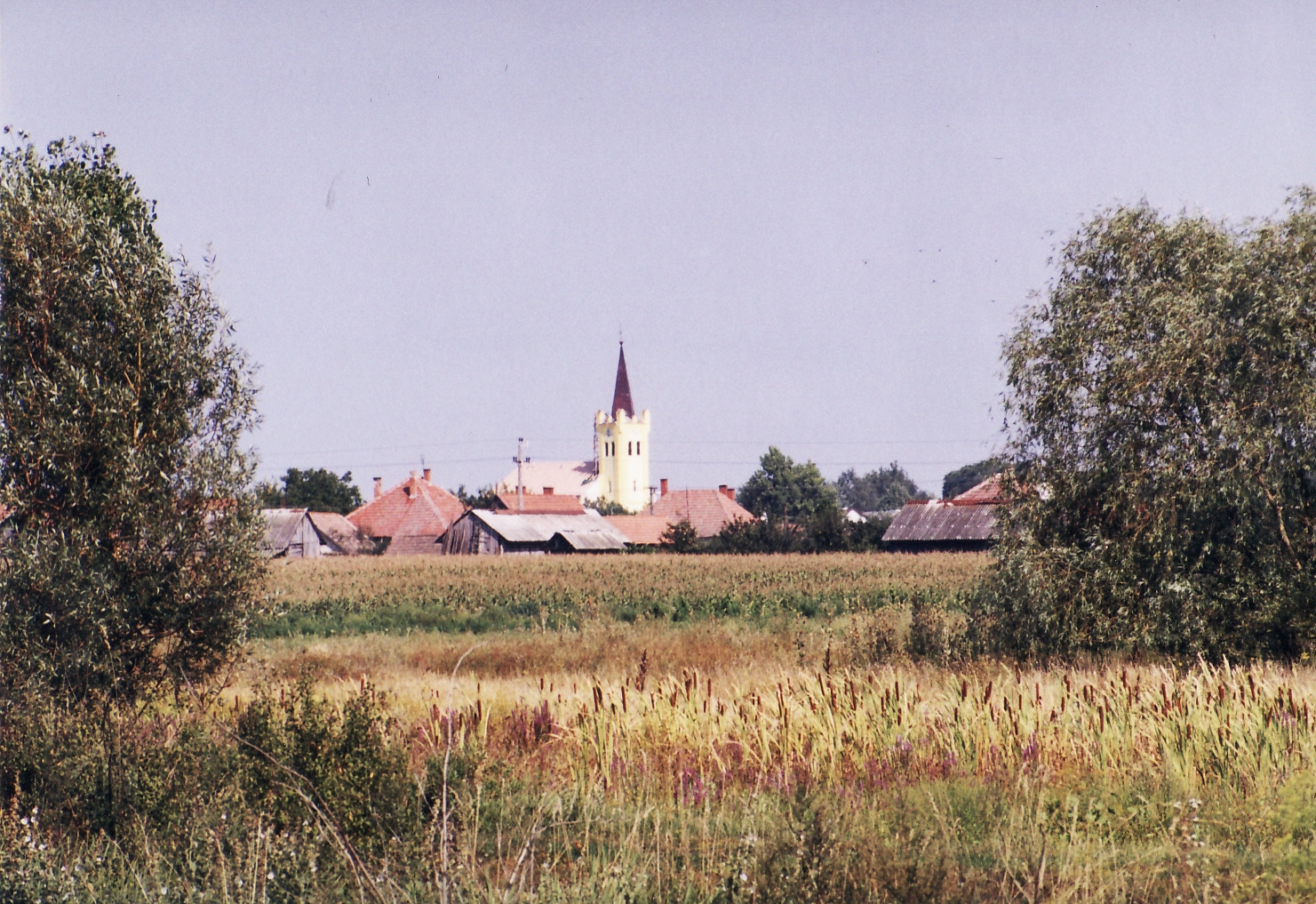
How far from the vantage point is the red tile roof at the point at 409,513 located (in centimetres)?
8019

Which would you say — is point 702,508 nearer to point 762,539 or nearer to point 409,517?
point 409,517

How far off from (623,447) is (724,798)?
17422 centimetres

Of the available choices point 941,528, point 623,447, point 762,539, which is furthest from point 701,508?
point 623,447

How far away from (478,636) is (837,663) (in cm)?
1074

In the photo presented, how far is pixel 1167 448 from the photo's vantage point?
15578mm

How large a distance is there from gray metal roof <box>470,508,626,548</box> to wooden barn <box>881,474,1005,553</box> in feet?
Result: 57.2

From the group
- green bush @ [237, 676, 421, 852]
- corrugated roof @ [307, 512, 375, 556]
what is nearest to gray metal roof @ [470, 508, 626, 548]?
corrugated roof @ [307, 512, 375, 556]

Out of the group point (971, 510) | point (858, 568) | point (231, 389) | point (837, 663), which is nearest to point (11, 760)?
point (231, 389)

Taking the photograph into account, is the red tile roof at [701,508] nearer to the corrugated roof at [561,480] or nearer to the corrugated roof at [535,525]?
the corrugated roof at [535,525]

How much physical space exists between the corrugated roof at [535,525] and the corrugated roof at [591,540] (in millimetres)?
137

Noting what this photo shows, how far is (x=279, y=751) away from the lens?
7.45m

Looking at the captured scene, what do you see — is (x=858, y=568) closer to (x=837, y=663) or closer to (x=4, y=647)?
(x=837, y=663)

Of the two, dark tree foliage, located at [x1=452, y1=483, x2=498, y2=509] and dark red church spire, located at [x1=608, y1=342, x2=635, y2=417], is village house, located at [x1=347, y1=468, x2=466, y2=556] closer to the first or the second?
dark tree foliage, located at [x1=452, y1=483, x2=498, y2=509]

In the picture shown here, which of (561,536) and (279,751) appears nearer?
(279,751)
